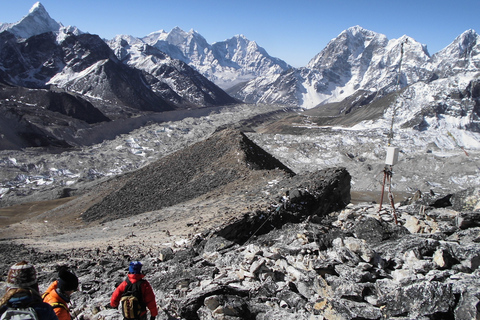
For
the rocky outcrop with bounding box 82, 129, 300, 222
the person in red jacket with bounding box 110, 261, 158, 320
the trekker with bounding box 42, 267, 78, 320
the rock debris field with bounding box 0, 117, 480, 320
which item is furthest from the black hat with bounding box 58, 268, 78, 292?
the rocky outcrop with bounding box 82, 129, 300, 222

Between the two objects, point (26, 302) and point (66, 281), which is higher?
point (26, 302)

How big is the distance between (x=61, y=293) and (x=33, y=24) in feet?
737

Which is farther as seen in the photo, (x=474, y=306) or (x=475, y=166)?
(x=475, y=166)

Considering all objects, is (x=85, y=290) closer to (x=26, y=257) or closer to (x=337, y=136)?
(x=26, y=257)

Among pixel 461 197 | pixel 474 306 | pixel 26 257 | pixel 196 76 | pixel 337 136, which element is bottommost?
pixel 26 257

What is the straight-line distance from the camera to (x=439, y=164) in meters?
51.7

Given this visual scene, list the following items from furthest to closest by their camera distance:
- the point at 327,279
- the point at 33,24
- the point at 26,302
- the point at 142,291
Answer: the point at 33,24
the point at 327,279
the point at 142,291
the point at 26,302

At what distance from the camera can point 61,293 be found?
4.24 meters

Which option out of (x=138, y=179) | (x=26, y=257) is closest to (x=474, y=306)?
(x=26, y=257)

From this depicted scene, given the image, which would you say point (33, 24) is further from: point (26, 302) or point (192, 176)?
point (26, 302)

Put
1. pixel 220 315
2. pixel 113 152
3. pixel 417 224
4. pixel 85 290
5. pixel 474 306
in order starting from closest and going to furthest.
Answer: pixel 474 306 < pixel 220 315 < pixel 85 290 < pixel 417 224 < pixel 113 152

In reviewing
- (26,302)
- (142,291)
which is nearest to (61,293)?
(26,302)

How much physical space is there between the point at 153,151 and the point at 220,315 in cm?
6505

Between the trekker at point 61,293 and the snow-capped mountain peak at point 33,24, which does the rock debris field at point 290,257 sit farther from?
the snow-capped mountain peak at point 33,24
